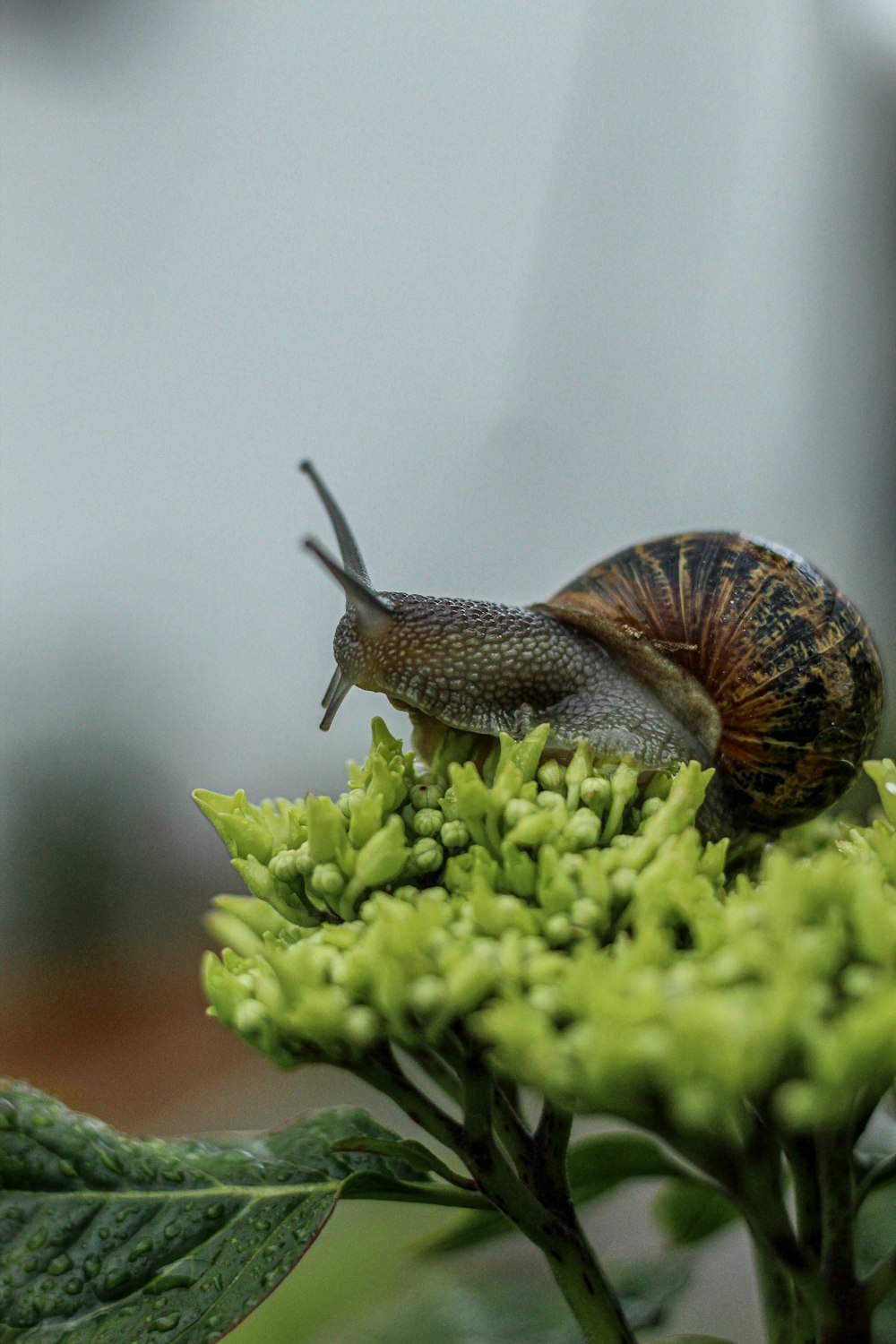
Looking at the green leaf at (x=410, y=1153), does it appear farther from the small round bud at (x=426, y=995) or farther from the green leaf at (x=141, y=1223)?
the small round bud at (x=426, y=995)

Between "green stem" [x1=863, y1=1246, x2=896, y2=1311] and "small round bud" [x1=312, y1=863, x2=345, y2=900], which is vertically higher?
"small round bud" [x1=312, y1=863, x2=345, y2=900]

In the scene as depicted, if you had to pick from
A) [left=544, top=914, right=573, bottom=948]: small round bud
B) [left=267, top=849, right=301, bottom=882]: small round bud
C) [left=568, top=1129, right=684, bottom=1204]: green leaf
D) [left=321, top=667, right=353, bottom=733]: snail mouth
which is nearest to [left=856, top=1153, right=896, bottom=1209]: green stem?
[left=568, top=1129, right=684, bottom=1204]: green leaf

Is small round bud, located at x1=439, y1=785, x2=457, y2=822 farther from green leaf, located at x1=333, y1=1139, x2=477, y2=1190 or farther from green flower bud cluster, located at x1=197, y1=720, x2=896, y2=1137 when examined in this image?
green leaf, located at x1=333, y1=1139, x2=477, y2=1190

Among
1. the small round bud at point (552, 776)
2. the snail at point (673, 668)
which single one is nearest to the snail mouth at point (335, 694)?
the snail at point (673, 668)

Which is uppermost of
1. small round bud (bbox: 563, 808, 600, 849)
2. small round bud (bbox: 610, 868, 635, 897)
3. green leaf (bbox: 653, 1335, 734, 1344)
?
small round bud (bbox: 563, 808, 600, 849)

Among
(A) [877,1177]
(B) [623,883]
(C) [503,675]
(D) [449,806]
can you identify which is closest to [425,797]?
(D) [449,806]
